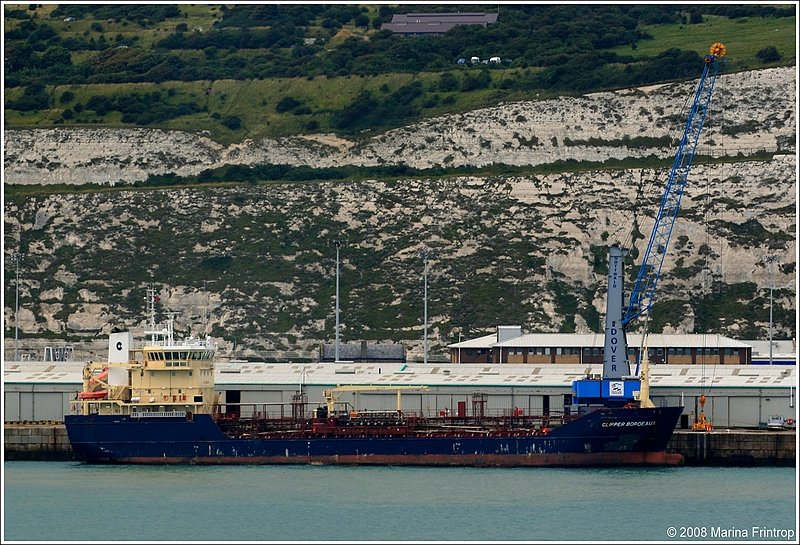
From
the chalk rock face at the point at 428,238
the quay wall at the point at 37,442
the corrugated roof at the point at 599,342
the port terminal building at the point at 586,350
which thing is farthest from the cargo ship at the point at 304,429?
the chalk rock face at the point at 428,238

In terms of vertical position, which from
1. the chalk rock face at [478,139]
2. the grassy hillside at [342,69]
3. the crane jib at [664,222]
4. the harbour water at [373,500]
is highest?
the grassy hillside at [342,69]

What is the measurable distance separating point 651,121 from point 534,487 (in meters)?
96.9

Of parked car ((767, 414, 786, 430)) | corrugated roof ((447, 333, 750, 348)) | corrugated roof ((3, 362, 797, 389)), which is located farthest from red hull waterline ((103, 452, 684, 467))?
corrugated roof ((447, 333, 750, 348))

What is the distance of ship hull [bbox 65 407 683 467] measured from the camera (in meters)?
78.5

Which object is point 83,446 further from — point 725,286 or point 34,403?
point 725,286

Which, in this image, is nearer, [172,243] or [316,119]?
[172,243]

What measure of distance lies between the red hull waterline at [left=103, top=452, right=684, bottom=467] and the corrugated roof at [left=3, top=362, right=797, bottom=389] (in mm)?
5757

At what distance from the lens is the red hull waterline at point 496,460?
78.8 meters

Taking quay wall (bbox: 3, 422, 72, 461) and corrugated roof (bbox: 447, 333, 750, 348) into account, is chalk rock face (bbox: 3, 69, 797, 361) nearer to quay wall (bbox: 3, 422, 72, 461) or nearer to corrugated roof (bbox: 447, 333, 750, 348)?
corrugated roof (bbox: 447, 333, 750, 348)

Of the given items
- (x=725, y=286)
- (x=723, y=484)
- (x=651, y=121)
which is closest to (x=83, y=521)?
(x=723, y=484)

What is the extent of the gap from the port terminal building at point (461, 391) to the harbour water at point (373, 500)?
522 cm

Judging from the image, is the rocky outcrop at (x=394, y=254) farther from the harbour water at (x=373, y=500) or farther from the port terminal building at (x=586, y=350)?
the harbour water at (x=373, y=500)

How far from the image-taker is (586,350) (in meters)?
111

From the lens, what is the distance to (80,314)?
138 metres
